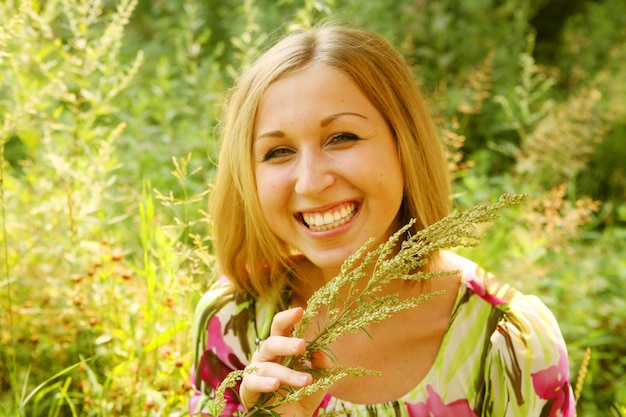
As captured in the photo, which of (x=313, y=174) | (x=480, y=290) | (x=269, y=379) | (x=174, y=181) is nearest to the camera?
(x=269, y=379)

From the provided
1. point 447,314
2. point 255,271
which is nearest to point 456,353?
point 447,314

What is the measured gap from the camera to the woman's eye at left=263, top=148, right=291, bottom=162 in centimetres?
166

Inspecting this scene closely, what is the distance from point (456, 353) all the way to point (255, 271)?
1.91 feet

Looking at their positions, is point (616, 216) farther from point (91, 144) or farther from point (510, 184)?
point (91, 144)

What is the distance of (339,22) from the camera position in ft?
6.51

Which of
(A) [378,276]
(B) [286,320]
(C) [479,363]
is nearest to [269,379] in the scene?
(B) [286,320]

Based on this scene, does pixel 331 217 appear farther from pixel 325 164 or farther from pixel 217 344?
pixel 217 344

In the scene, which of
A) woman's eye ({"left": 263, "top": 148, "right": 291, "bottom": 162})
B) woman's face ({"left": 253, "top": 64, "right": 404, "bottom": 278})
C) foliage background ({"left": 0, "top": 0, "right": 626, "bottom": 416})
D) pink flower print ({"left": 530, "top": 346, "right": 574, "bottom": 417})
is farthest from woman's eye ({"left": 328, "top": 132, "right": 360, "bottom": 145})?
pink flower print ({"left": 530, "top": 346, "right": 574, "bottom": 417})

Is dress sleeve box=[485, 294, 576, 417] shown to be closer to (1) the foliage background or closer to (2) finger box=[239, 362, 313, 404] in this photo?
(2) finger box=[239, 362, 313, 404]

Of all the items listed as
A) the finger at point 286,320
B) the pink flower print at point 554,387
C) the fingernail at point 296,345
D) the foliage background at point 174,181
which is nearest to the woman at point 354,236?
the pink flower print at point 554,387

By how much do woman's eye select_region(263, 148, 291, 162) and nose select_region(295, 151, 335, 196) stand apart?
0.07m

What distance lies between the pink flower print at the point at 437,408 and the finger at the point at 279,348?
2.00 feet

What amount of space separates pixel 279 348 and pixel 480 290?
2.61 feet

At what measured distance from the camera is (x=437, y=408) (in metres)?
1.72
